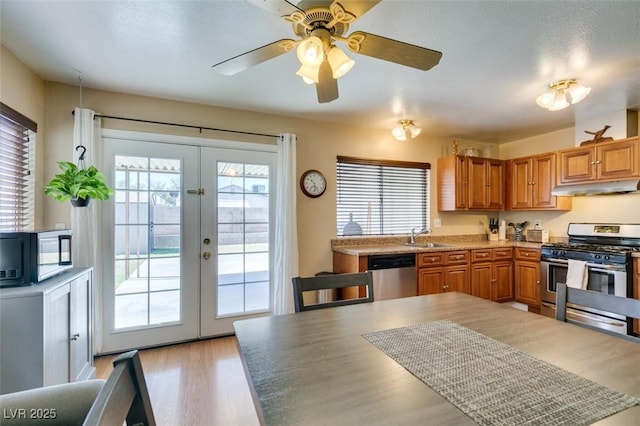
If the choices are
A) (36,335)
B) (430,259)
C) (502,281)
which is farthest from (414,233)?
(36,335)

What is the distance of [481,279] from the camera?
3.80 meters

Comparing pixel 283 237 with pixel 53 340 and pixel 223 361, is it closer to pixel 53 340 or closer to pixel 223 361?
pixel 223 361

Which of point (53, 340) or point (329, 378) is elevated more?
point (329, 378)

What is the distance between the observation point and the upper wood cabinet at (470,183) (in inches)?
161

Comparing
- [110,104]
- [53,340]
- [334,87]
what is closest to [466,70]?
[334,87]

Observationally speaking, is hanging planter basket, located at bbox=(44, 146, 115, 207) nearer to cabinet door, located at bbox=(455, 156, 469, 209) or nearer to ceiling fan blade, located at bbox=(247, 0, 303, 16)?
ceiling fan blade, located at bbox=(247, 0, 303, 16)

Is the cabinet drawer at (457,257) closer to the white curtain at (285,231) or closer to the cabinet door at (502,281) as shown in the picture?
the cabinet door at (502,281)

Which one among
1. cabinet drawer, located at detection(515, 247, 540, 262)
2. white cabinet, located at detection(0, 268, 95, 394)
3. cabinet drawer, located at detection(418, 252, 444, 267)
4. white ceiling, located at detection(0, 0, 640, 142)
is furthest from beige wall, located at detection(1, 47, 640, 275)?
white cabinet, located at detection(0, 268, 95, 394)

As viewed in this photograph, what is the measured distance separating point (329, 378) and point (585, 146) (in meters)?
4.18

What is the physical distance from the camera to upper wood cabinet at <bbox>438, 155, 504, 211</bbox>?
4.09 m

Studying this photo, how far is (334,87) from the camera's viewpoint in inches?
63.2

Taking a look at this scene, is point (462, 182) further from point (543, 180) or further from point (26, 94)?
point (26, 94)

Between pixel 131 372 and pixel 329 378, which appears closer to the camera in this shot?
pixel 131 372

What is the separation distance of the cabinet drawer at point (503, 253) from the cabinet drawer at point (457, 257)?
1.57 ft
